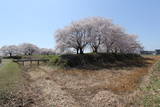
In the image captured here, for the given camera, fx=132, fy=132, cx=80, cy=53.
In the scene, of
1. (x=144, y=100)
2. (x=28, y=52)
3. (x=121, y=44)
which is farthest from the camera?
(x=28, y=52)

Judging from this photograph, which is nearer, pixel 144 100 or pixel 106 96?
pixel 144 100

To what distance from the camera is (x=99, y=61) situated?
2570cm

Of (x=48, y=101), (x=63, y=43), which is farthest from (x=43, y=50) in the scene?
(x=48, y=101)

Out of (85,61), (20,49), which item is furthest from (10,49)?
(85,61)

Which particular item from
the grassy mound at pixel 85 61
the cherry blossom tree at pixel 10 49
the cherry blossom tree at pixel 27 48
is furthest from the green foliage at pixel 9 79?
the cherry blossom tree at pixel 10 49

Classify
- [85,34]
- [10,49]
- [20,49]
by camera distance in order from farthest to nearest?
[10,49]
[20,49]
[85,34]

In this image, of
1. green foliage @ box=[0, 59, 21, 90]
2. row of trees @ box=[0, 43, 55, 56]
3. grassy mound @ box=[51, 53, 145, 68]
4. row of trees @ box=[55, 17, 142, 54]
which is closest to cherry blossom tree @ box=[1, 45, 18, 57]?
row of trees @ box=[0, 43, 55, 56]

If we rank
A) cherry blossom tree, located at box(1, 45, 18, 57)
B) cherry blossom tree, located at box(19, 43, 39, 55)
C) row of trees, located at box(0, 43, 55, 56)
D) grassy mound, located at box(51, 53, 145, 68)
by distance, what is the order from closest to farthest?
grassy mound, located at box(51, 53, 145, 68) < cherry blossom tree, located at box(19, 43, 39, 55) < row of trees, located at box(0, 43, 55, 56) < cherry blossom tree, located at box(1, 45, 18, 57)

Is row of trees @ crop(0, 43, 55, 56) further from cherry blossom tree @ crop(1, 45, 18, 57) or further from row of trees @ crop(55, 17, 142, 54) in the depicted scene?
row of trees @ crop(55, 17, 142, 54)

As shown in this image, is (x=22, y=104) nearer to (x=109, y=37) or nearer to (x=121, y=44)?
(x=109, y=37)

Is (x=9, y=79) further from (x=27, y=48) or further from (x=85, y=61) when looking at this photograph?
(x=27, y=48)

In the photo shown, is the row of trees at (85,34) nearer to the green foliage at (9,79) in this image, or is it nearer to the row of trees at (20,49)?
the green foliage at (9,79)

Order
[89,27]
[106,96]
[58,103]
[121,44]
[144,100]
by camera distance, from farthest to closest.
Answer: [121,44] < [89,27] < [106,96] < [58,103] < [144,100]

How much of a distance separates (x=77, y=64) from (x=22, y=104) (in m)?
17.5
